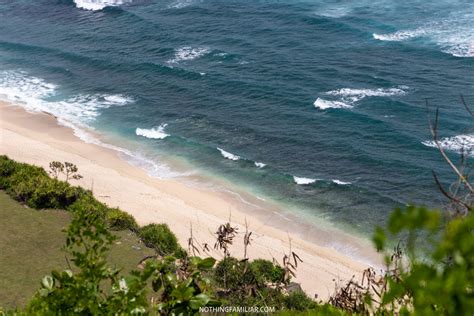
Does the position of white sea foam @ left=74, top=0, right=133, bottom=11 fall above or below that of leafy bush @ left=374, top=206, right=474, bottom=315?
below

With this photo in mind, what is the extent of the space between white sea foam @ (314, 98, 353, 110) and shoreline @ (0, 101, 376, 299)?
1302 centimetres

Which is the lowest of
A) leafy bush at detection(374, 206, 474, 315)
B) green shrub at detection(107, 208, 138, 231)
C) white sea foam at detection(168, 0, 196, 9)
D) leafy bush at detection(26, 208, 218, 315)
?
green shrub at detection(107, 208, 138, 231)

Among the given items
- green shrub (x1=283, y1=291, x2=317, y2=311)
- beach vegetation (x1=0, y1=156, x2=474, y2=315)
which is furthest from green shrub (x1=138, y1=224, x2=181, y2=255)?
beach vegetation (x1=0, y1=156, x2=474, y2=315)

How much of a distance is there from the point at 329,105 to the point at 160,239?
24129mm

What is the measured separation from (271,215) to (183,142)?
38.5 ft

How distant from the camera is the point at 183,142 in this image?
46656mm

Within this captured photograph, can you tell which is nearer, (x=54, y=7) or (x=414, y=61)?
(x=414, y=61)

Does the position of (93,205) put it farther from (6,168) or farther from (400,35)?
(400,35)

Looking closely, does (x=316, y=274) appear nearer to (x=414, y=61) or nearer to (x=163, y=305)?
(x=163, y=305)

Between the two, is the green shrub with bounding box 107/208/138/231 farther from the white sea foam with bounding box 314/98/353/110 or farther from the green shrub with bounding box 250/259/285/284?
the white sea foam with bounding box 314/98/353/110

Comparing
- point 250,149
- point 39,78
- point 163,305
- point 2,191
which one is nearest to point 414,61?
point 250,149

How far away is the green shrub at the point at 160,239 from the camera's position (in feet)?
95.5

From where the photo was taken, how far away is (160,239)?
2950cm

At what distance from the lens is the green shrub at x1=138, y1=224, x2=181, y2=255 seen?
29.1 metres
